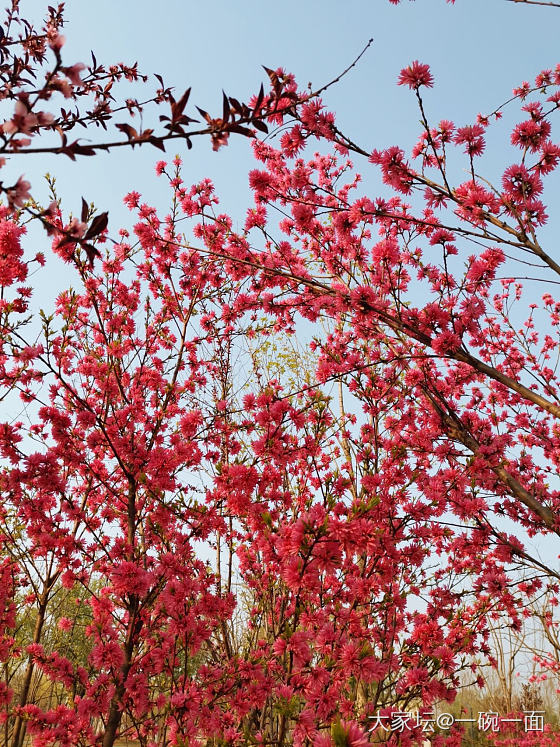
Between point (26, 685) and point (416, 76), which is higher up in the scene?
point (416, 76)

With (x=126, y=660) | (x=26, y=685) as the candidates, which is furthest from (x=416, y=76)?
(x=26, y=685)

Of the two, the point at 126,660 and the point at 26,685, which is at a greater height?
the point at 126,660

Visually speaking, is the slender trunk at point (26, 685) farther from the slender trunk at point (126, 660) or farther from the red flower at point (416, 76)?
the red flower at point (416, 76)

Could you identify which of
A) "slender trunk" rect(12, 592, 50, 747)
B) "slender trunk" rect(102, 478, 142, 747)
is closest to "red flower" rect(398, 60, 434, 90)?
"slender trunk" rect(102, 478, 142, 747)

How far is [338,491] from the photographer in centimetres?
436

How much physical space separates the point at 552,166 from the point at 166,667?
4.92 metres

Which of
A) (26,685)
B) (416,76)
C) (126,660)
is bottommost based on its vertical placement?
(26,685)

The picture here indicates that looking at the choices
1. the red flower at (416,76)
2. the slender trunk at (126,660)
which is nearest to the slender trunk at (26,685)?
the slender trunk at (126,660)

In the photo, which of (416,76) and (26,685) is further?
(26,685)

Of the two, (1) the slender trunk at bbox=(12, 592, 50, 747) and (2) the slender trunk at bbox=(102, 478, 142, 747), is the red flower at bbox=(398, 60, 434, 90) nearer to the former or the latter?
(2) the slender trunk at bbox=(102, 478, 142, 747)

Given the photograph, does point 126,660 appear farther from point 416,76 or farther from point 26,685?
point 416,76

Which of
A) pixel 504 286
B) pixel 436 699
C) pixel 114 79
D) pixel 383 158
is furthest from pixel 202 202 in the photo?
pixel 504 286

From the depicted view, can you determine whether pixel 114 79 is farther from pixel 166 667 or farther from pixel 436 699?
pixel 436 699

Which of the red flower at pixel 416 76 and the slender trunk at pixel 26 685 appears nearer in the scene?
the red flower at pixel 416 76
